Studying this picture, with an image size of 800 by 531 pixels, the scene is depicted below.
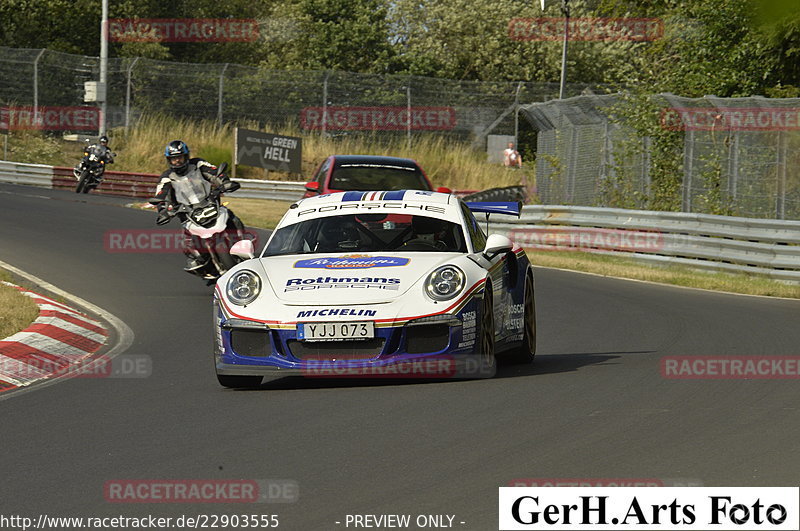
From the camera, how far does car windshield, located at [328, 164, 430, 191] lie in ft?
63.0

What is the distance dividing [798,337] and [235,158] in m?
25.2

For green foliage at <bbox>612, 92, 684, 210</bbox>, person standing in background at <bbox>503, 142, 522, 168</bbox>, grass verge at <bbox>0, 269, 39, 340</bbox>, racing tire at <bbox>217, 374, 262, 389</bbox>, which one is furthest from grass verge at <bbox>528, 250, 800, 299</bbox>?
person standing in background at <bbox>503, 142, 522, 168</bbox>

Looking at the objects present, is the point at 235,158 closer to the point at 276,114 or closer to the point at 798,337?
the point at 276,114

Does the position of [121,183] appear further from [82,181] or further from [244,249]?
[244,249]

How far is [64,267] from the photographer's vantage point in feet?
59.6

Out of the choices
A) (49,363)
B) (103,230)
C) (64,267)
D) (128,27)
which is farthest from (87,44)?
(49,363)
